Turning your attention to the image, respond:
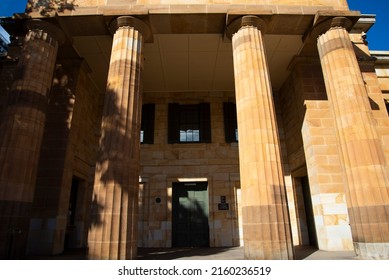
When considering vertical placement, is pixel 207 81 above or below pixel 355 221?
above

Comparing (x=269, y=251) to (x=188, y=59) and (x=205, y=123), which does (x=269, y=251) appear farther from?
(x=188, y=59)

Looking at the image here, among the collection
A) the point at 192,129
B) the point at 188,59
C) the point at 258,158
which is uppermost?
the point at 188,59

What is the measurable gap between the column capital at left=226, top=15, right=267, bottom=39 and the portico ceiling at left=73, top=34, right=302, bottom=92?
2.89 feet

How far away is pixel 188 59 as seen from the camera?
37.8ft

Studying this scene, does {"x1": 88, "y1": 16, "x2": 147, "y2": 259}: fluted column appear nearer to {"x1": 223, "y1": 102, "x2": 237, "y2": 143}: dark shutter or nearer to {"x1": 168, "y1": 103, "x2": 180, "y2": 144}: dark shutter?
{"x1": 168, "y1": 103, "x2": 180, "y2": 144}: dark shutter

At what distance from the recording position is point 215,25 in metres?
9.37

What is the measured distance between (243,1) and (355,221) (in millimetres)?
7917

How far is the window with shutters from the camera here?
12984mm

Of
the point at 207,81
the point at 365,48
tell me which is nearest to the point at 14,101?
the point at 207,81

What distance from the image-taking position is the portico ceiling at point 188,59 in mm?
→ 10367

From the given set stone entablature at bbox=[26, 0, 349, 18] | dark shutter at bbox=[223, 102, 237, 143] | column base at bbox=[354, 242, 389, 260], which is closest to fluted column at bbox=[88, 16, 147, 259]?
stone entablature at bbox=[26, 0, 349, 18]

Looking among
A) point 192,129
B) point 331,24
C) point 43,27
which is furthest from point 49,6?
point 331,24

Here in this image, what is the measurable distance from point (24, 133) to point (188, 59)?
6947 millimetres

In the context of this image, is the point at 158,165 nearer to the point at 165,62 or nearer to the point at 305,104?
the point at 165,62
